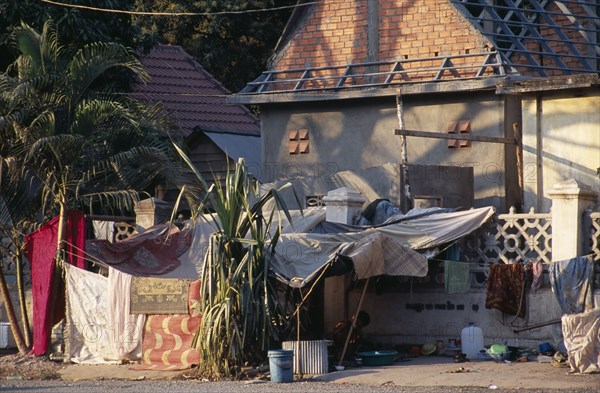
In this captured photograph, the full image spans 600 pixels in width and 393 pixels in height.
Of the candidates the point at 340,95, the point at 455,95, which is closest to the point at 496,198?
the point at 455,95

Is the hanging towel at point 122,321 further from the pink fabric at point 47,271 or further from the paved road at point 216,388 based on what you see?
the paved road at point 216,388

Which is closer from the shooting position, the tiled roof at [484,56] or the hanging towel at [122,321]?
the hanging towel at [122,321]

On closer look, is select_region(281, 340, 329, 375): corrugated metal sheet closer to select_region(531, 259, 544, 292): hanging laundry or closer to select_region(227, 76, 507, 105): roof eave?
select_region(531, 259, 544, 292): hanging laundry

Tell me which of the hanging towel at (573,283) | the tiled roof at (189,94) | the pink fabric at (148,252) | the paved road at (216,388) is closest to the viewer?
the paved road at (216,388)

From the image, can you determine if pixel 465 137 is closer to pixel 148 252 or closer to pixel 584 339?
pixel 148 252

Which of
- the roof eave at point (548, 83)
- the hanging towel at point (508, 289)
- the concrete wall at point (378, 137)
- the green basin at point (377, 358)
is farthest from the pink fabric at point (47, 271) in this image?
the roof eave at point (548, 83)

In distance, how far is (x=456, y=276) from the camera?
58.9ft

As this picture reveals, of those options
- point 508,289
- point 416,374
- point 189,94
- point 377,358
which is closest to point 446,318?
point 508,289

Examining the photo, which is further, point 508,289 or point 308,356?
point 508,289

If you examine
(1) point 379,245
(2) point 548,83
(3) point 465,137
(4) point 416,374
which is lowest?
(4) point 416,374

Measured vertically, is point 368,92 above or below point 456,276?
above

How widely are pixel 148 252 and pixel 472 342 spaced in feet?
18.1

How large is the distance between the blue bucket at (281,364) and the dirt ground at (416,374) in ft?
1.36

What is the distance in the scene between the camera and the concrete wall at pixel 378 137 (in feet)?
77.9
